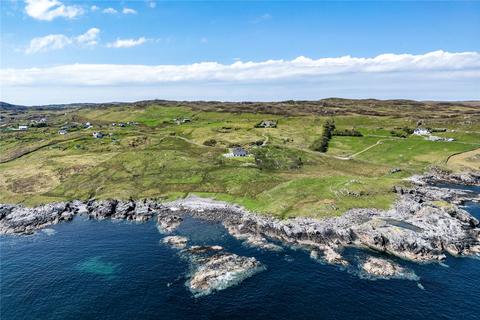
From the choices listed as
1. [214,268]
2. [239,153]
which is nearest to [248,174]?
[239,153]

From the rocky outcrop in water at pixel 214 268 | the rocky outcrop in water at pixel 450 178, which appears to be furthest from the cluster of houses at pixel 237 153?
the rocky outcrop in water at pixel 214 268

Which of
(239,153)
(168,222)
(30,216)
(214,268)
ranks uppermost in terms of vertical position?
(239,153)

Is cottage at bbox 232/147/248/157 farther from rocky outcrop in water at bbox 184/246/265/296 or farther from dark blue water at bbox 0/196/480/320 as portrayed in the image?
rocky outcrop in water at bbox 184/246/265/296

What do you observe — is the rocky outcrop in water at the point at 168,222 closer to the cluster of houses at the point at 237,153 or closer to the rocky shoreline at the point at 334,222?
the rocky shoreline at the point at 334,222

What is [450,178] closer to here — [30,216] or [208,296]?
[208,296]

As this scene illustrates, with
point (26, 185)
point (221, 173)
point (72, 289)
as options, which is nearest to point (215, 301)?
point (72, 289)

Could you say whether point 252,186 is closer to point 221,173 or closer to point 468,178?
point 221,173

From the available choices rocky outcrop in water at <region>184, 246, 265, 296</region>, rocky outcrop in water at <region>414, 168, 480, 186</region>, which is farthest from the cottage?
rocky outcrop in water at <region>184, 246, 265, 296</region>
